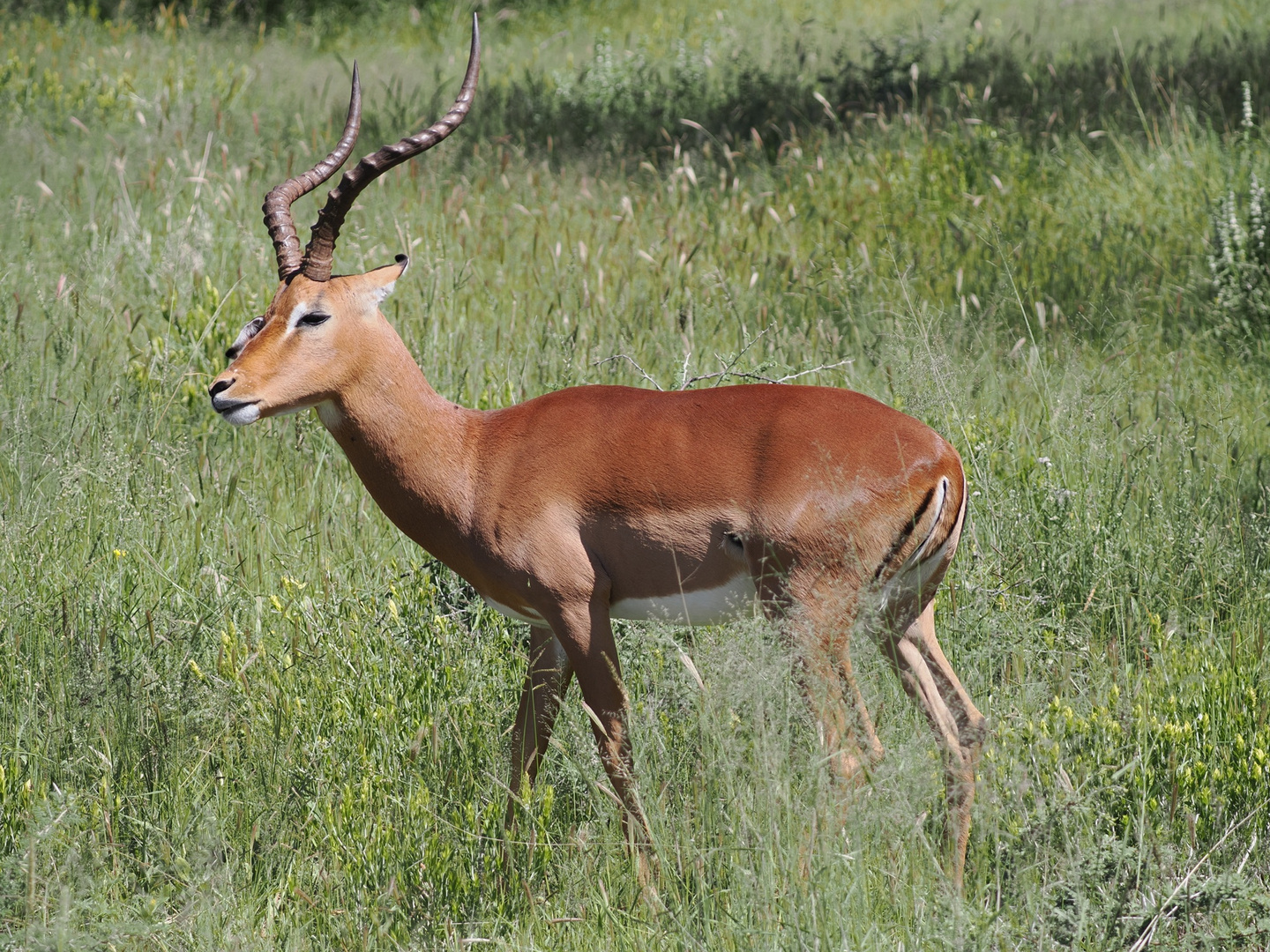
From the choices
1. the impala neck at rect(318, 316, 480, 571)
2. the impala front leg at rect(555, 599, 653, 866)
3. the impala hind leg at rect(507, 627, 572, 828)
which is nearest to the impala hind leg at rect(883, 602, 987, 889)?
the impala front leg at rect(555, 599, 653, 866)

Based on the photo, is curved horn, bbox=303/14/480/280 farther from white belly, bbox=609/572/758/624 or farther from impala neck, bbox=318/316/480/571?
white belly, bbox=609/572/758/624

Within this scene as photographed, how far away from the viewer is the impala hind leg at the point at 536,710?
360 centimetres

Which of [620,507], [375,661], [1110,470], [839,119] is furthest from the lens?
[839,119]

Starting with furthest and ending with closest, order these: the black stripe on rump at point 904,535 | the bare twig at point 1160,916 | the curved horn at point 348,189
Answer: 1. the curved horn at point 348,189
2. the black stripe on rump at point 904,535
3. the bare twig at point 1160,916

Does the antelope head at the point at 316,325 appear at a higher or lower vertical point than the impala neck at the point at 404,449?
higher

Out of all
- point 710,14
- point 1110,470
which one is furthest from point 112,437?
point 710,14

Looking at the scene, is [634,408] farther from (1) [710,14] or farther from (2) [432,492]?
(1) [710,14]

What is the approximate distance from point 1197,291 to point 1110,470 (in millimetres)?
2623

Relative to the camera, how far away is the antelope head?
337 cm

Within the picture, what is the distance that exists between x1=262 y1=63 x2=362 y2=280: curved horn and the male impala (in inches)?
0.6

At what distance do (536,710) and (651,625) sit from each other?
1.83 feet

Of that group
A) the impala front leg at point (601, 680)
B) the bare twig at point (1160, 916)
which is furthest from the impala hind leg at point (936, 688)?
the impala front leg at point (601, 680)

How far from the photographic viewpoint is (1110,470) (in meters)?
4.74

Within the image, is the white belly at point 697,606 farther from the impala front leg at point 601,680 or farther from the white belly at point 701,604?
the impala front leg at point 601,680
